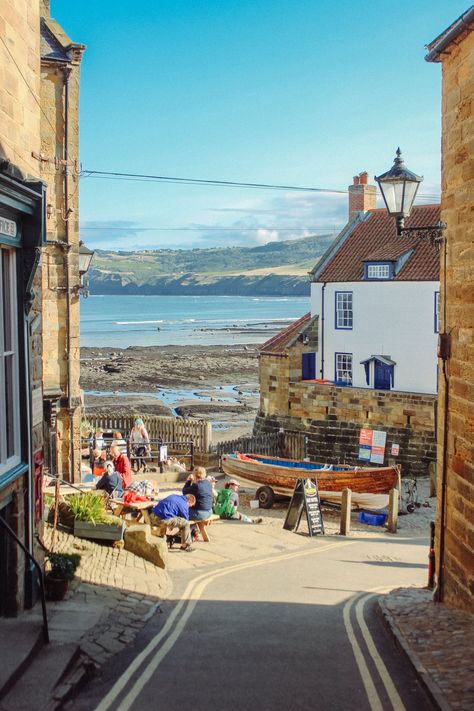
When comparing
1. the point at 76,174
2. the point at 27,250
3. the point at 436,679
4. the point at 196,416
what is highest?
the point at 76,174

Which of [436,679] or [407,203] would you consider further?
[407,203]

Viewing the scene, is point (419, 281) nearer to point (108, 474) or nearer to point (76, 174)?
point (76, 174)

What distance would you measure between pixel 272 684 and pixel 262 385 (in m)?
29.0

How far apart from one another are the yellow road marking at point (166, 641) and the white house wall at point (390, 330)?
19.4m

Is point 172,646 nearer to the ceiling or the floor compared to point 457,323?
nearer to the floor

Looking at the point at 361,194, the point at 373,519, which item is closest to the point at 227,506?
the point at 373,519

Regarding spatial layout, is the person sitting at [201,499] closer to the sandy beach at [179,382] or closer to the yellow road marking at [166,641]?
the yellow road marking at [166,641]

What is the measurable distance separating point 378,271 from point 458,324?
25.9 meters

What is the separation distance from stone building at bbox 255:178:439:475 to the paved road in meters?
18.6

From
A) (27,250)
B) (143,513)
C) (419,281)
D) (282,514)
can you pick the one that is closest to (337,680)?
(27,250)

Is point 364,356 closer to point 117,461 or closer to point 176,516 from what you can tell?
point 117,461

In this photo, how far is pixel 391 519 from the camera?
1923 centimetres

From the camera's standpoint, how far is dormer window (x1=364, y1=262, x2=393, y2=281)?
112 ft

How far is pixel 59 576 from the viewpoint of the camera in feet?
32.4
